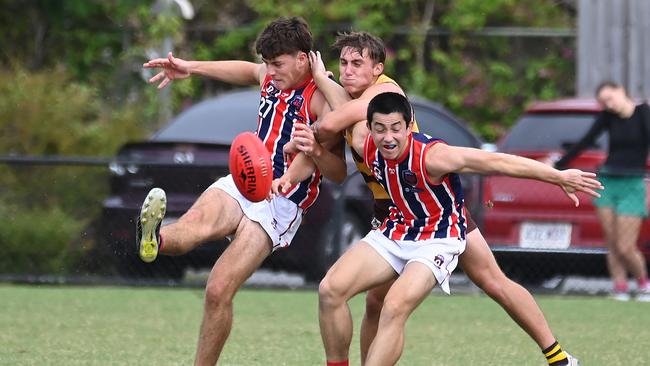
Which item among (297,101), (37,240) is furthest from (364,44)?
(37,240)

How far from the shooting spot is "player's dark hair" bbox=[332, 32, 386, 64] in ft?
23.7

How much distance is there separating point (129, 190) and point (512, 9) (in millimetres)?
9098

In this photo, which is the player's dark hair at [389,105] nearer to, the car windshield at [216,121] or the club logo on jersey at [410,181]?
the club logo on jersey at [410,181]

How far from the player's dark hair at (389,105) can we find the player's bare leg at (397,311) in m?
0.72

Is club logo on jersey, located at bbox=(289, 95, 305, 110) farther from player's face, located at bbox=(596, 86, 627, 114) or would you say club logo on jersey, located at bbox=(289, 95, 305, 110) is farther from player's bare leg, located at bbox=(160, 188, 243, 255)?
player's face, located at bbox=(596, 86, 627, 114)

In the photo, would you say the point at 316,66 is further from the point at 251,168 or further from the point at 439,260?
the point at 439,260

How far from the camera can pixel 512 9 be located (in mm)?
20406

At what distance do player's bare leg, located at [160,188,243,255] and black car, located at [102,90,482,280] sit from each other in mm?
4828

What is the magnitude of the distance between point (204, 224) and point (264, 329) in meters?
3.02

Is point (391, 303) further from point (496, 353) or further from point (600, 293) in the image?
point (600, 293)

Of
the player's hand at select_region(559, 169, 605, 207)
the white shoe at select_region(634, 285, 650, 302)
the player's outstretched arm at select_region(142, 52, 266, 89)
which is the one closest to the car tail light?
the white shoe at select_region(634, 285, 650, 302)

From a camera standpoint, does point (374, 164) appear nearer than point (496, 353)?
Yes

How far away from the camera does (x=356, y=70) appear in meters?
7.25

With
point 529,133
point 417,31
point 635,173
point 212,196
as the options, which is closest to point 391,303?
point 212,196
